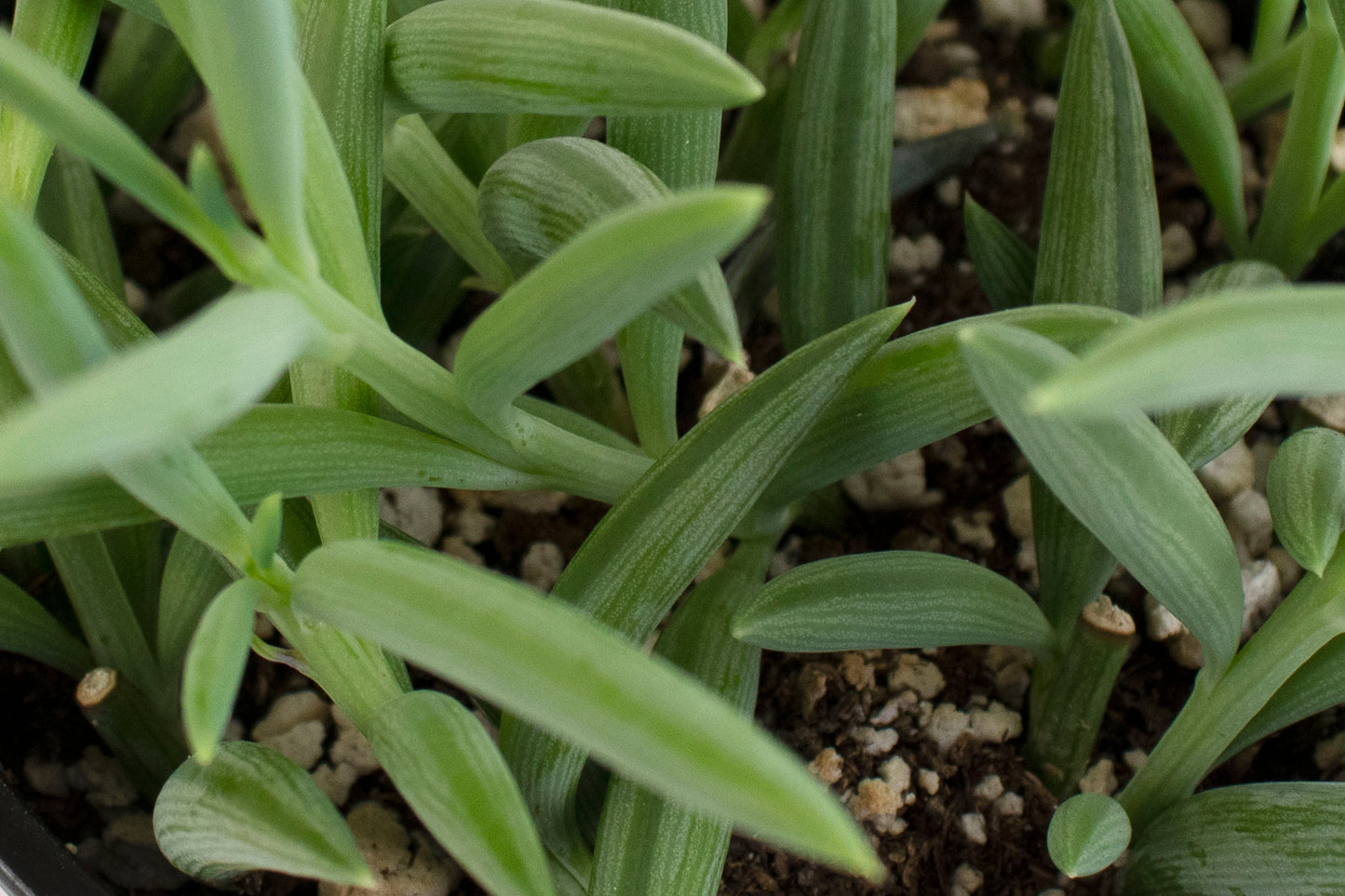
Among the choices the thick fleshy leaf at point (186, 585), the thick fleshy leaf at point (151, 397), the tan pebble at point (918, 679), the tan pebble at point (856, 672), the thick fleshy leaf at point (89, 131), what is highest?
the thick fleshy leaf at point (89, 131)

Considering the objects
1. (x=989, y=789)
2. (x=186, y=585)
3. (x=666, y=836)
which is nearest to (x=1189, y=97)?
(x=989, y=789)

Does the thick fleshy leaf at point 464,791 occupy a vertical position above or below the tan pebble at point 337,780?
above

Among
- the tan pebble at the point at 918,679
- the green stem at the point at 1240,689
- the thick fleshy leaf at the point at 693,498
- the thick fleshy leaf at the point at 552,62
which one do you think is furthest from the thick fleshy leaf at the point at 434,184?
the green stem at the point at 1240,689

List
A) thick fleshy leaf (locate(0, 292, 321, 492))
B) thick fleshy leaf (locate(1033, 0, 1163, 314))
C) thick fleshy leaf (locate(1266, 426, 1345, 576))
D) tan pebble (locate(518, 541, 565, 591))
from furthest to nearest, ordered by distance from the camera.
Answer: tan pebble (locate(518, 541, 565, 591)), thick fleshy leaf (locate(1033, 0, 1163, 314)), thick fleshy leaf (locate(1266, 426, 1345, 576)), thick fleshy leaf (locate(0, 292, 321, 492))

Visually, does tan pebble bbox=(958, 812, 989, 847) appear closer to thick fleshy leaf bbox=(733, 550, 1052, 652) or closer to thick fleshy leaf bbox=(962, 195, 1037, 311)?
thick fleshy leaf bbox=(733, 550, 1052, 652)

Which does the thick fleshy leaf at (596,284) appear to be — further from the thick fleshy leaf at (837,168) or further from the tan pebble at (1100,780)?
the tan pebble at (1100,780)

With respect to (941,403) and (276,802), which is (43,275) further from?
(941,403)

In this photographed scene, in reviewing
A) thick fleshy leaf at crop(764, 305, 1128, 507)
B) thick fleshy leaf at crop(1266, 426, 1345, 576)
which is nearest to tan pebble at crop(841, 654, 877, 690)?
thick fleshy leaf at crop(764, 305, 1128, 507)
